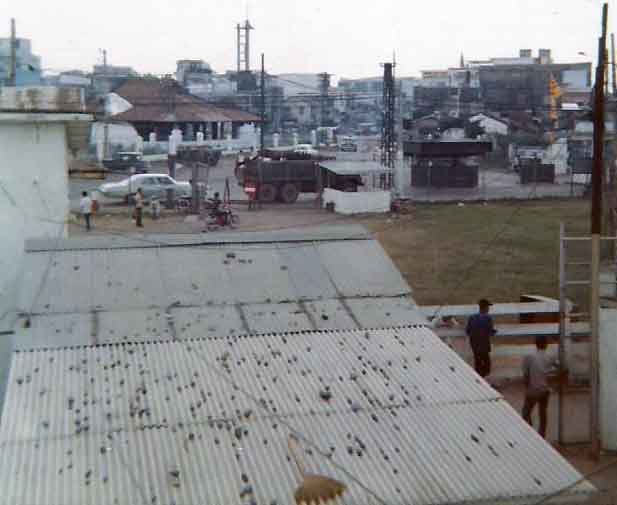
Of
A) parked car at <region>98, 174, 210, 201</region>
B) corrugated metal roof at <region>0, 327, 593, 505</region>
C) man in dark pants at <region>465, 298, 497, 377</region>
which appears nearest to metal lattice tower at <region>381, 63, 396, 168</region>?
parked car at <region>98, 174, 210, 201</region>

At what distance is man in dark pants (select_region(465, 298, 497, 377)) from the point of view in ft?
36.6

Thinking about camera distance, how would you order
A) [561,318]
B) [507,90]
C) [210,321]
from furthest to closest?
[507,90], [561,318], [210,321]

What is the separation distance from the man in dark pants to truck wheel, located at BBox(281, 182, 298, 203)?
71.7ft

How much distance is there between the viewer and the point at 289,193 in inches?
1297

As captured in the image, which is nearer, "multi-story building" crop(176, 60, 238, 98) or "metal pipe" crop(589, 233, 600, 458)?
"metal pipe" crop(589, 233, 600, 458)

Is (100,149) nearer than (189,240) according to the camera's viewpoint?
No

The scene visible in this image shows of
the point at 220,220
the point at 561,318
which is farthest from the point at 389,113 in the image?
the point at 561,318

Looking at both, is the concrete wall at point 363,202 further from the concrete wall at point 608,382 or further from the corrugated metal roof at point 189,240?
the concrete wall at point 608,382

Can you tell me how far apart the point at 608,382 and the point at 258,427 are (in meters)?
5.17

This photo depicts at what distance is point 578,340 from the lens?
13.0 meters

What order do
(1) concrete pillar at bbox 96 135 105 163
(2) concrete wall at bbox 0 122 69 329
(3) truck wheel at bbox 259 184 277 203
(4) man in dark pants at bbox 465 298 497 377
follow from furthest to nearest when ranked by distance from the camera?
1. (1) concrete pillar at bbox 96 135 105 163
2. (3) truck wheel at bbox 259 184 277 203
3. (2) concrete wall at bbox 0 122 69 329
4. (4) man in dark pants at bbox 465 298 497 377

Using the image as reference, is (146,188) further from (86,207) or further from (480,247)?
(480,247)

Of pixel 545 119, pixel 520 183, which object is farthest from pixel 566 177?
pixel 545 119

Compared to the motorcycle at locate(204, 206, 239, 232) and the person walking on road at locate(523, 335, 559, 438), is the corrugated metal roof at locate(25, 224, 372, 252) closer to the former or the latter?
the person walking on road at locate(523, 335, 559, 438)
